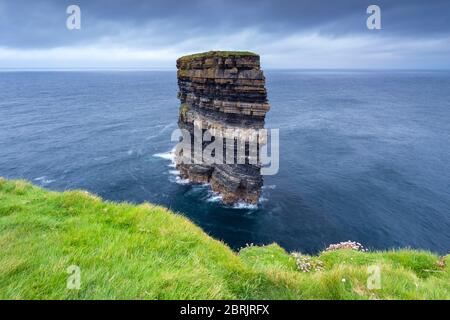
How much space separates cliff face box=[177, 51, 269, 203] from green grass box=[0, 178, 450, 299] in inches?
1591

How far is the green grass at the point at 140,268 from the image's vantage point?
6172 millimetres

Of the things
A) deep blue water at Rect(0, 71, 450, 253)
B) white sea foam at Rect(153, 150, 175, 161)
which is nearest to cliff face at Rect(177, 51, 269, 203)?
deep blue water at Rect(0, 71, 450, 253)

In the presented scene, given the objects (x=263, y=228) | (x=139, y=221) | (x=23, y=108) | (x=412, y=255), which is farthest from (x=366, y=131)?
(x=23, y=108)

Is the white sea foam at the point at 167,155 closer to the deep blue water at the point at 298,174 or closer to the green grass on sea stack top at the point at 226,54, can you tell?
the deep blue water at the point at 298,174

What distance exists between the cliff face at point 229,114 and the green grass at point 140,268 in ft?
133

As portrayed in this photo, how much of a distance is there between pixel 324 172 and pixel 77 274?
5969cm

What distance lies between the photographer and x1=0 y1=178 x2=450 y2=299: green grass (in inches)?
243

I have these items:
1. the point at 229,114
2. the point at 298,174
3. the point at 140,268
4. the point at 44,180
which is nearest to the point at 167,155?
the point at 44,180

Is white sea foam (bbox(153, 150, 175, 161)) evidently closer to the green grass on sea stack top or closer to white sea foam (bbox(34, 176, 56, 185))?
white sea foam (bbox(34, 176, 56, 185))

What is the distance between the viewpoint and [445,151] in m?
73.6

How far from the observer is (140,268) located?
23.0ft

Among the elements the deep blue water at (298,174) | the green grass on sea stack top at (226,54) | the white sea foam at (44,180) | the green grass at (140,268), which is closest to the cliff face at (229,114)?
the green grass on sea stack top at (226,54)

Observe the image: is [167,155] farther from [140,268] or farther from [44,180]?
[140,268]
